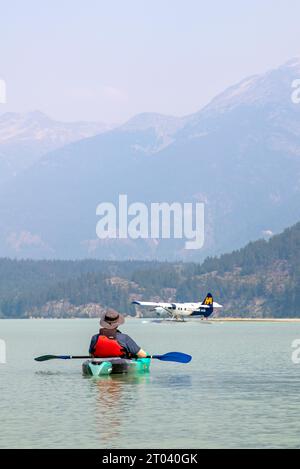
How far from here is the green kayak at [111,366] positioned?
89000 mm

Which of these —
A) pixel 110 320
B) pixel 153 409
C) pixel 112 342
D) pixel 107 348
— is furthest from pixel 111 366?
pixel 153 409

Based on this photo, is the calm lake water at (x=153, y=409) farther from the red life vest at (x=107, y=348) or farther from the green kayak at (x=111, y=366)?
the red life vest at (x=107, y=348)

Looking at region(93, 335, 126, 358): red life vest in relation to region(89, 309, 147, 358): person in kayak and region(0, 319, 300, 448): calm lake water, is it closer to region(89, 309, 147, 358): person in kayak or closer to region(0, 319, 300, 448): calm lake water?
region(89, 309, 147, 358): person in kayak

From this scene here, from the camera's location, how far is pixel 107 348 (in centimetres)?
8962

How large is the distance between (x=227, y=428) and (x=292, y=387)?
28.9 metres

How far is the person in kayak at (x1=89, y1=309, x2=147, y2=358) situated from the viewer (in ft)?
282

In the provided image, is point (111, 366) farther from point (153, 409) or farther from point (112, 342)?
point (153, 409)

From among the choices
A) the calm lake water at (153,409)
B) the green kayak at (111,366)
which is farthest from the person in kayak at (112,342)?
the calm lake water at (153,409)

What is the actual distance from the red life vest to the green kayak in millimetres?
518

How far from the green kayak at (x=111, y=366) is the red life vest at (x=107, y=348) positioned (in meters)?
0.52

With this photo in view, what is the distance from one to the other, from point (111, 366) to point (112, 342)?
192 centimetres
